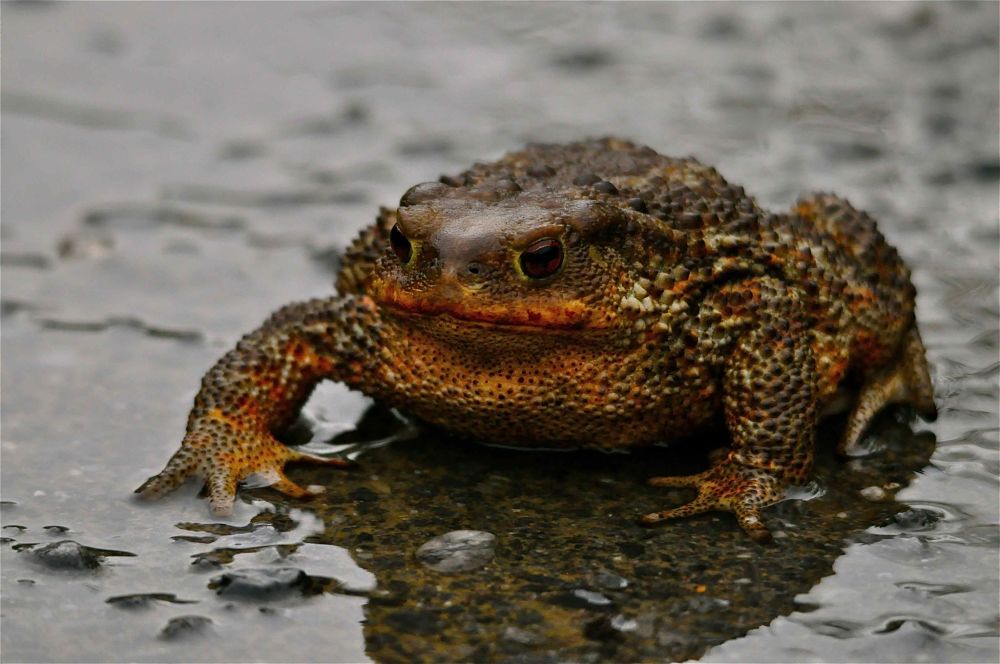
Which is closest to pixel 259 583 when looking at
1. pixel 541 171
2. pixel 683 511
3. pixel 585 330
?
pixel 585 330

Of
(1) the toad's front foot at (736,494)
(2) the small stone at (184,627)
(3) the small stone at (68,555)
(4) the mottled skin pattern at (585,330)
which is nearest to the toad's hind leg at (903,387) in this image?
(4) the mottled skin pattern at (585,330)

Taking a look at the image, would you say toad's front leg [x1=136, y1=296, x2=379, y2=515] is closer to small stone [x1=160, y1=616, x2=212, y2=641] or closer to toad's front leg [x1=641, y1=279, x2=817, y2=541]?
small stone [x1=160, y1=616, x2=212, y2=641]

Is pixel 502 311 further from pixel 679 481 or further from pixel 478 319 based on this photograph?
pixel 679 481

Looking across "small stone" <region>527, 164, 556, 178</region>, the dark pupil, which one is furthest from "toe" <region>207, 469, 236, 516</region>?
"small stone" <region>527, 164, 556, 178</region>

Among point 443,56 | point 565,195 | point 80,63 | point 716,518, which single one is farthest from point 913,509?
point 80,63

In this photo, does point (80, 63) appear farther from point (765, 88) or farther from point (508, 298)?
point (508, 298)
